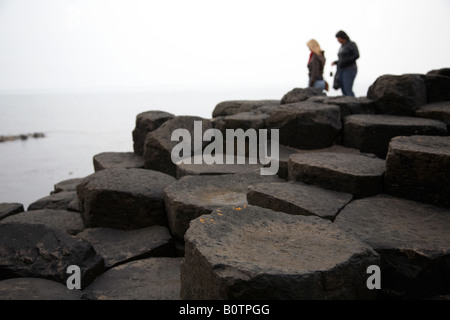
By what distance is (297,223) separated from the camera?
1880 millimetres

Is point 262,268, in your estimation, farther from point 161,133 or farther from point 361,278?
point 161,133

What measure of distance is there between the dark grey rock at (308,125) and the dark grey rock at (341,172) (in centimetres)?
90

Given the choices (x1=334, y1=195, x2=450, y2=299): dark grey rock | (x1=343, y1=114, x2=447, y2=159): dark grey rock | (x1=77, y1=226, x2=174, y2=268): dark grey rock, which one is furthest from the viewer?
(x1=343, y1=114, x2=447, y2=159): dark grey rock

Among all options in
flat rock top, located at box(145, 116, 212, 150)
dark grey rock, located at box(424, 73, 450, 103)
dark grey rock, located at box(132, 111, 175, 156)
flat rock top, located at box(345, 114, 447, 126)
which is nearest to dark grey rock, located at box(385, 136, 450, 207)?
flat rock top, located at box(345, 114, 447, 126)

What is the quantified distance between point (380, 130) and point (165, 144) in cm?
230

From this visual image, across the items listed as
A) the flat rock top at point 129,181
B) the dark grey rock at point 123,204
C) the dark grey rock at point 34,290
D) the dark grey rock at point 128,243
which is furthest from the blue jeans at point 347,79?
the dark grey rock at point 34,290

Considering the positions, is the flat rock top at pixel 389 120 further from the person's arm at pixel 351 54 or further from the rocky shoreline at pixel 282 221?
the person's arm at pixel 351 54

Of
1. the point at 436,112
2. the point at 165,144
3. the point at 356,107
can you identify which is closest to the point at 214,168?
the point at 165,144

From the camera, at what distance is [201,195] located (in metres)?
2.96

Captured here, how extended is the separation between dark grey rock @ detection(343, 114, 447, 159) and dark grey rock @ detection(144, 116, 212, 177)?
65.4 inches

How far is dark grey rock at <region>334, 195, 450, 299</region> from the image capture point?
5.67 feet

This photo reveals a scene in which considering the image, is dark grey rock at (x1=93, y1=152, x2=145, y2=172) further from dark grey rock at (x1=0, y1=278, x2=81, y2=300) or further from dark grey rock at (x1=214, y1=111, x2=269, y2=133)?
dark grey rock at (x1=0, y1=278, x2=81, y2=300)

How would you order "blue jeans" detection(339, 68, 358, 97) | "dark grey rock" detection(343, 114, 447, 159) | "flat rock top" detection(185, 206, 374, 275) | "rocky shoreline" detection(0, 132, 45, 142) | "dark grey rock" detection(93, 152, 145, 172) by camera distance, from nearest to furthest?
"flat rock top" detection(185, 206, 374, 275)
"dark grey rock" detection(343, 114, 447, 159)
"dark grey rock" detection(93, 152, 145, 172)
"blue jeans" detection(339, 68, 358, 97)
"rocky shoreline" detection(0, 132, 45, 142)
